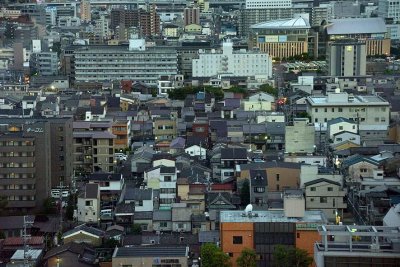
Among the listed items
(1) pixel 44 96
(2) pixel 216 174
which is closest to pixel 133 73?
(1) pixel 44 96

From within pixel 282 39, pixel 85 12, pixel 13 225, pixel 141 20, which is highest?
pixel 85 12

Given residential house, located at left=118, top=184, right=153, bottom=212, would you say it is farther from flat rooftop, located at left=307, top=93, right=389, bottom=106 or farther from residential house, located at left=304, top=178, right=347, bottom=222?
flat rooftop, located at left=307, top=93, right=389, bottom=106

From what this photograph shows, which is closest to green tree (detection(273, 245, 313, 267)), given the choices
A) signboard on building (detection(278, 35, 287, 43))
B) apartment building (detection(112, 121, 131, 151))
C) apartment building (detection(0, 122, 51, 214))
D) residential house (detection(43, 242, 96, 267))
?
residential house (detection(43, 242, 96, 267))

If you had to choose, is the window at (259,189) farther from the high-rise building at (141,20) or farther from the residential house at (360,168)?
the high-rise building at (141,20)

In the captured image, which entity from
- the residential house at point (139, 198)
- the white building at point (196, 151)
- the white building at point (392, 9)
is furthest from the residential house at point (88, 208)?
the white building at point (392, 9)

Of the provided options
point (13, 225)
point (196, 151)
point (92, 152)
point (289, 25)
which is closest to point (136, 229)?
point (13, 225)

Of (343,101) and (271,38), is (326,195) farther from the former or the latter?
(271,38)
